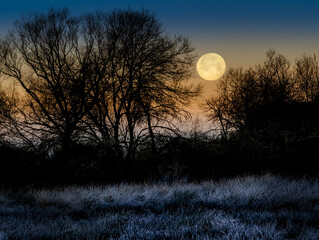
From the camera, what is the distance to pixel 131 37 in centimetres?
2009

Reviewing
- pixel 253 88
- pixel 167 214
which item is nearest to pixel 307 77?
pixel 253 88

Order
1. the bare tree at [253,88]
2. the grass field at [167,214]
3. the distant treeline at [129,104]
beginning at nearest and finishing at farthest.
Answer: the grass field at [167,214] → the distant treeline at [129,104] → the bare tree at [253,88]

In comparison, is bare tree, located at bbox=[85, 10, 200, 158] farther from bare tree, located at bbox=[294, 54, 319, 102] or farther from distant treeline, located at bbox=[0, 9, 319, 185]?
bare tree, located at bbox=[294, 54, 319, 102]

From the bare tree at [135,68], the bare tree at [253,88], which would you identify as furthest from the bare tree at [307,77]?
the bare tree at [135,68]

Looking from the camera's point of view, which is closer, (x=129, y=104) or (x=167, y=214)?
(x=167, y=214)

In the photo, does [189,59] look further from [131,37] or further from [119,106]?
[119,106]

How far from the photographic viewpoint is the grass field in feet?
15.8

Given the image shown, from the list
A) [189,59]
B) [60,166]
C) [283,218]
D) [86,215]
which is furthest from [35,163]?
[189,59]

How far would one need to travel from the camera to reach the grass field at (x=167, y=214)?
190 inches

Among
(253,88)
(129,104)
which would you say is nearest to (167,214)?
(129,104)

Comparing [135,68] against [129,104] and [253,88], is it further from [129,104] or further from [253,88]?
[253,88]

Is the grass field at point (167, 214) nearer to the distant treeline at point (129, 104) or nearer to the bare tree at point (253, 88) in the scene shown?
the distant treeline at point (129, 104)

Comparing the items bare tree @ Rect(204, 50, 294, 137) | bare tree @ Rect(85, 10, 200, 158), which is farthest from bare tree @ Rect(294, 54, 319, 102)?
bare tree @ Rect(85, 10, 200, 158)

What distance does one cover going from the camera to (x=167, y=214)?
19.2 feet
